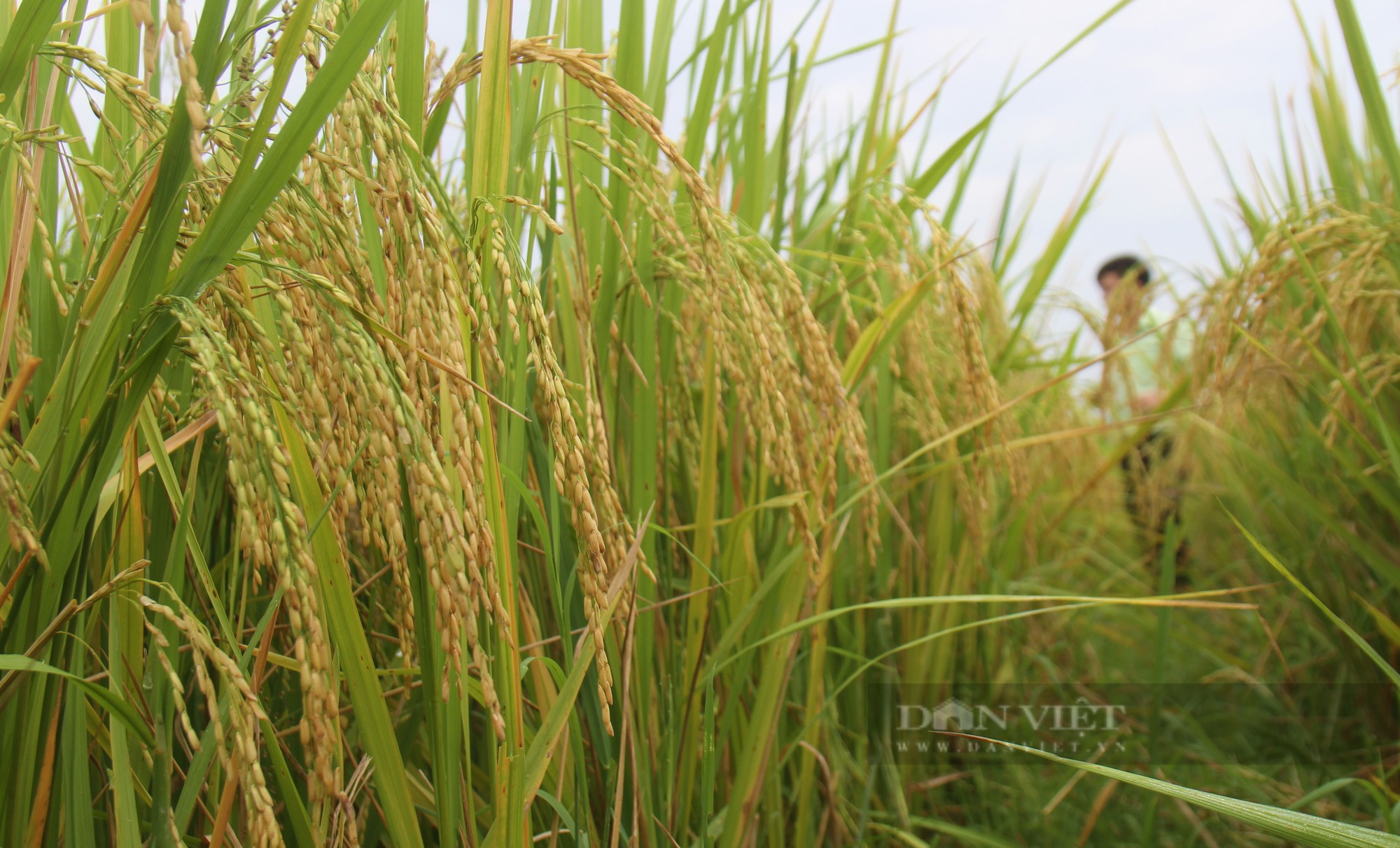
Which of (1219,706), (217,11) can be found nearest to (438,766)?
(217,11)

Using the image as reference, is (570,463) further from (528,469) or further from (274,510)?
(528,469)

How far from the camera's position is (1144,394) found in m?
5.11

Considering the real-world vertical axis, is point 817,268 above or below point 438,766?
above

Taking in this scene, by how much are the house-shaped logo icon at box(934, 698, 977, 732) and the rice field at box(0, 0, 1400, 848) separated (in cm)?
2

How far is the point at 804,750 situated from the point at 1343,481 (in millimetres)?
1619

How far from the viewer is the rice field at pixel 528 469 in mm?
641

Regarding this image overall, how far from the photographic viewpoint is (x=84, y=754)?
78 centimetres

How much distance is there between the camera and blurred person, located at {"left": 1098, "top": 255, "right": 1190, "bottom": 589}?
3.04m

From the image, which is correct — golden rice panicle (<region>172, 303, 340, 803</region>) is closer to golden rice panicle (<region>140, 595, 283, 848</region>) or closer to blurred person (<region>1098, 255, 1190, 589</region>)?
golden rice panicle (<region>140, 595, 283, 848</region>)

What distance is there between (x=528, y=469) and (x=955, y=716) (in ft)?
4.28

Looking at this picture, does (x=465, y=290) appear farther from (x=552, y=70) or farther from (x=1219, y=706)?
(x=1219, y=706)

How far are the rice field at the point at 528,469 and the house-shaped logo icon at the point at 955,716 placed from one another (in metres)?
0.02

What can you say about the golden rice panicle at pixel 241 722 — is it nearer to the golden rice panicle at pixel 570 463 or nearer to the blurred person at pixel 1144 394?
the golden rice panicle at pixel 570 463

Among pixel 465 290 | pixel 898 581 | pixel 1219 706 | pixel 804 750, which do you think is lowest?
pixel 1219 706
